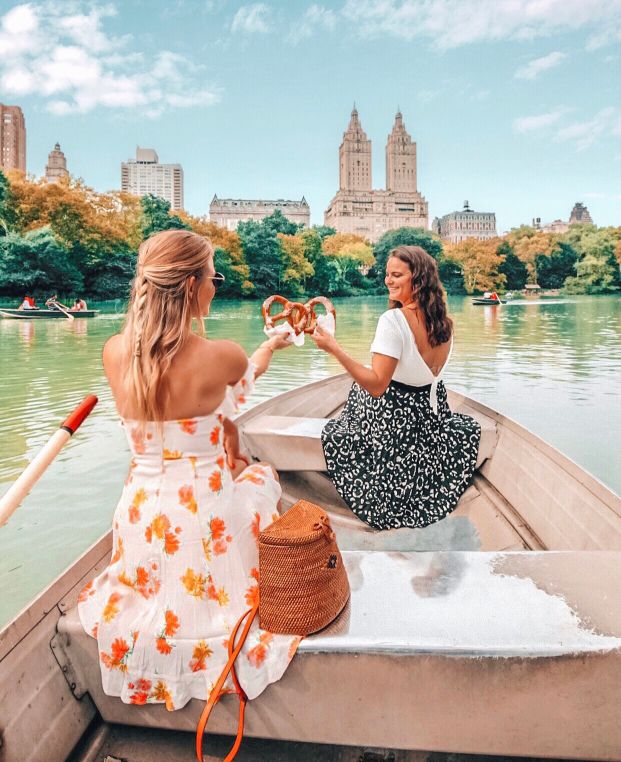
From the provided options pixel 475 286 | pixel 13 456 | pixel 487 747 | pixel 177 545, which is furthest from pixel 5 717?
pixel 475 286

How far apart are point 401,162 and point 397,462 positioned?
356ft

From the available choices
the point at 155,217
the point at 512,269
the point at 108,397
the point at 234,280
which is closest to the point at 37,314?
the point at 108,397

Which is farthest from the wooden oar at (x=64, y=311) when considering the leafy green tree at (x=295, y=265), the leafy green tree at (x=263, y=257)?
the leafy green tree at (x=295, y=265)

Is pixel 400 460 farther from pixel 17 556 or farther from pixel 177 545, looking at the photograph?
pixel 17 556

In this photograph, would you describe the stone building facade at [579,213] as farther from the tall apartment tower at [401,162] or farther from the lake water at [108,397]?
the lake water at [108,397]

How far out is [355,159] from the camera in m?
102

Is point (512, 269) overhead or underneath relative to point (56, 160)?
underneath

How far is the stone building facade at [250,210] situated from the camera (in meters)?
102

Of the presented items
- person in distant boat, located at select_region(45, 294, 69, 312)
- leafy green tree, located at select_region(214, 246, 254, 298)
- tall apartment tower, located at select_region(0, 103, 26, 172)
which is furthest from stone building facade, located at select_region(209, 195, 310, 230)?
person in distant boat, located at select_region(45, 294, 69, 312)

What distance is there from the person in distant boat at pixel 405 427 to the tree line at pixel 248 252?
24.2 metres

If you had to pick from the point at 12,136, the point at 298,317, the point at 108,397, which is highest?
the point at 12,136

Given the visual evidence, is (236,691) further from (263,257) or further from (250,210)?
(250,210)

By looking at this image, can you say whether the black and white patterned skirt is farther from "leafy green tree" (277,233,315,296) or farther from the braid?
"leafy green tree" (277,233,315,296)

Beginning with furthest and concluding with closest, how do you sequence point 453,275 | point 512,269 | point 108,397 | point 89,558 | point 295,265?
1. point 453,275
2. point 512,269
3. point 295,265
4. point 108,397
5. point 89,558
